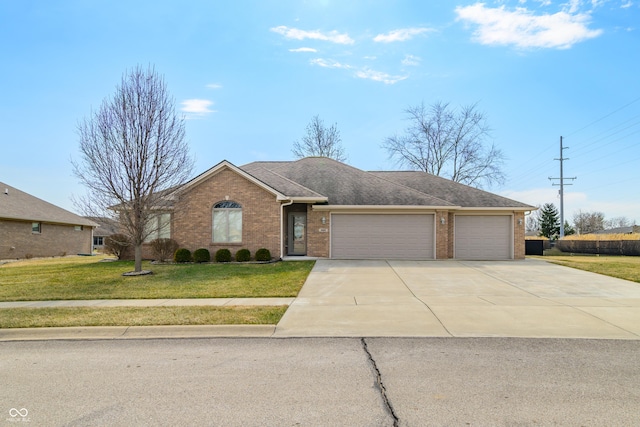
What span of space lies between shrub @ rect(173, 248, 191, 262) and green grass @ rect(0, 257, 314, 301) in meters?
0.89

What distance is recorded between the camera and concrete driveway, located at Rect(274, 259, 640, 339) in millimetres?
6820

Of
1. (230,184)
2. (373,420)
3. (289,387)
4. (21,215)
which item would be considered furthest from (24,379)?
(21,215)

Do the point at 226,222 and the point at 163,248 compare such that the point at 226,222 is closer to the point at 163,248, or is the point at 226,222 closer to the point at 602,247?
the point at 163,248

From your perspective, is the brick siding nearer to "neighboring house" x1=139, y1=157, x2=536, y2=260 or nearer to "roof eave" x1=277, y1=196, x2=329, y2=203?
"neighboring house" x1=139, y1=157, x2=536, y2=260

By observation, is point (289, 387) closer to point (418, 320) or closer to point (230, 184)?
point (418, 320)

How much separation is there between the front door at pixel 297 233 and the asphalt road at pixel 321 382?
14241 millimetres

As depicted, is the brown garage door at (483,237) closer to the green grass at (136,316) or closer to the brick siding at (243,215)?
the brick siding at (243,215)

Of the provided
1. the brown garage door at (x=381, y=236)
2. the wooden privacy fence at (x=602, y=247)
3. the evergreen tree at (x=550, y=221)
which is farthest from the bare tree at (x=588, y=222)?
the brown garage door at (x=381, y=236)

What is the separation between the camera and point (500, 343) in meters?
6.04

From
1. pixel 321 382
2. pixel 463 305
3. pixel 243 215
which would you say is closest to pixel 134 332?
pixel 321 382

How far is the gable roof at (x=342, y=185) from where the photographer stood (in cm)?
1961

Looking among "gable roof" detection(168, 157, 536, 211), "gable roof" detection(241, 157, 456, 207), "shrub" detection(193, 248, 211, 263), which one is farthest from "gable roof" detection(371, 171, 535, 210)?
"shrub" detection(193, 248, 211, 263)

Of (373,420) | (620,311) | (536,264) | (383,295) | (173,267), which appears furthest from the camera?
(536,264)

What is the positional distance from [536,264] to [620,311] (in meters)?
10.0
